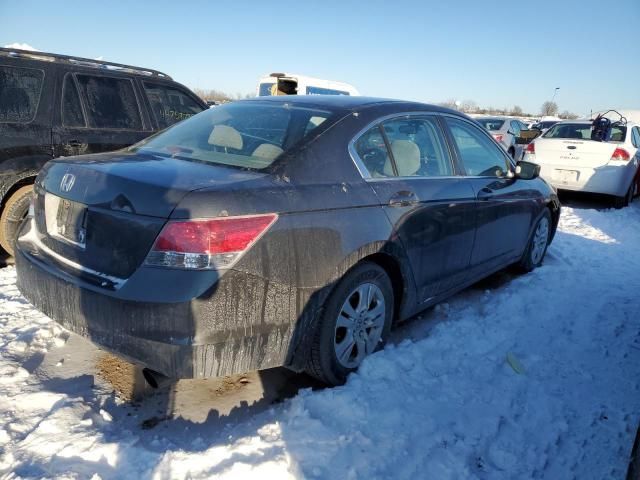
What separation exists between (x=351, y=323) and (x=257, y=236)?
97 cm

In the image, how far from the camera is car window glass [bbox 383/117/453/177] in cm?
308

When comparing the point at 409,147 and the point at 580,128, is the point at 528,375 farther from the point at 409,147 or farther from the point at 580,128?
the point at 580,128

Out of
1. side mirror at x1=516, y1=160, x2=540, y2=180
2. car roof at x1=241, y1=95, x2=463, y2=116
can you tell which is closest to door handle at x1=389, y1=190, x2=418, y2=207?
car roof at x1=241, y1=95, x2=463, y2=116

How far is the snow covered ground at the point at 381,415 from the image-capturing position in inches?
82.0

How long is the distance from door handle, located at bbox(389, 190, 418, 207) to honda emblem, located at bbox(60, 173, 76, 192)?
1737 millimetres

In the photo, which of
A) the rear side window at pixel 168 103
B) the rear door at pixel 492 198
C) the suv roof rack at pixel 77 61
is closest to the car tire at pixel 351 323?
the rear door at pixel 492 198

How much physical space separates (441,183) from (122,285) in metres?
2.21

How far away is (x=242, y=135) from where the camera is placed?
2.80 meters

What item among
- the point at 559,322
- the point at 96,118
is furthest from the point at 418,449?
the point at 96,118

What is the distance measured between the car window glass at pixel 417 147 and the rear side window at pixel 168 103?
10.6 ft

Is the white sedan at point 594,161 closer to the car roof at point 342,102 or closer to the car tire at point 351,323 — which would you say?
the car roof at point 342,102

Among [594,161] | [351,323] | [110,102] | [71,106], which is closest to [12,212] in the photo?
[71,106]

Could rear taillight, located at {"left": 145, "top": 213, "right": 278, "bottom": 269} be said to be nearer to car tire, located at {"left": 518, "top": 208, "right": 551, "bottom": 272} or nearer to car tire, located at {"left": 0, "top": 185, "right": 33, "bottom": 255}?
car tire, located at {"left": 0, "top": 185, "right": 33, "bottom": 255}

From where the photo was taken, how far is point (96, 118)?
15.8 ft
